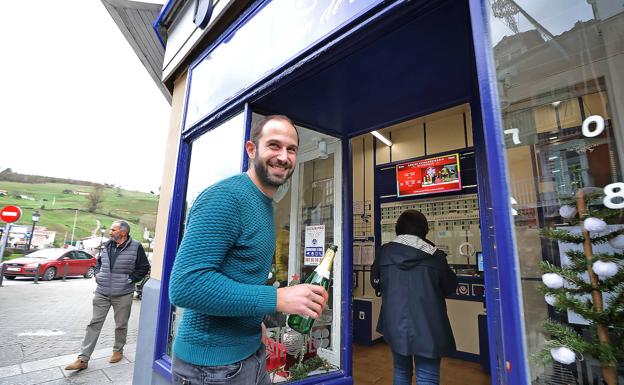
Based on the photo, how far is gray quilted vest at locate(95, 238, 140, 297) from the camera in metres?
4.57

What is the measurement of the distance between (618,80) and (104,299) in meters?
5.86

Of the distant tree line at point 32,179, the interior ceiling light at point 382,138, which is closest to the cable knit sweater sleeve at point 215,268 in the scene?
the interior ceiling light at point 382,138

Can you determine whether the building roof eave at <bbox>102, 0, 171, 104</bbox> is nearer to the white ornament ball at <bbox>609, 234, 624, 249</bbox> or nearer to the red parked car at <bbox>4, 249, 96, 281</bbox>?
the white ornament ball at <bbox>609, 234, 624, 249</bbox>

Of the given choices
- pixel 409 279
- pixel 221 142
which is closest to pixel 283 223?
pixel 221 142

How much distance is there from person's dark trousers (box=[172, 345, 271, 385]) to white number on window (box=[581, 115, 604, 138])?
6.42 ft

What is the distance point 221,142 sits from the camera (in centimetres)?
298

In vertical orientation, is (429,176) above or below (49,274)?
above

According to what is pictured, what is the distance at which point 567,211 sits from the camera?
1.54 m

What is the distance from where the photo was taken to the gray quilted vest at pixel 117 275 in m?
4.57

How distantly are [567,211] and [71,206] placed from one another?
104051 mm

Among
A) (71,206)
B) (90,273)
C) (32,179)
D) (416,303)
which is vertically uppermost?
(32,179)

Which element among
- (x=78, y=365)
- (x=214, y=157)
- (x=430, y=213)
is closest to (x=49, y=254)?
(x=78, y=365)

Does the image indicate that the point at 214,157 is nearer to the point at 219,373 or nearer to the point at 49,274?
the point at 219,373

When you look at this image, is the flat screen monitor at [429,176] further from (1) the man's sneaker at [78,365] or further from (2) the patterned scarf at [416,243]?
(1) the man's sneaker at [78,365]
